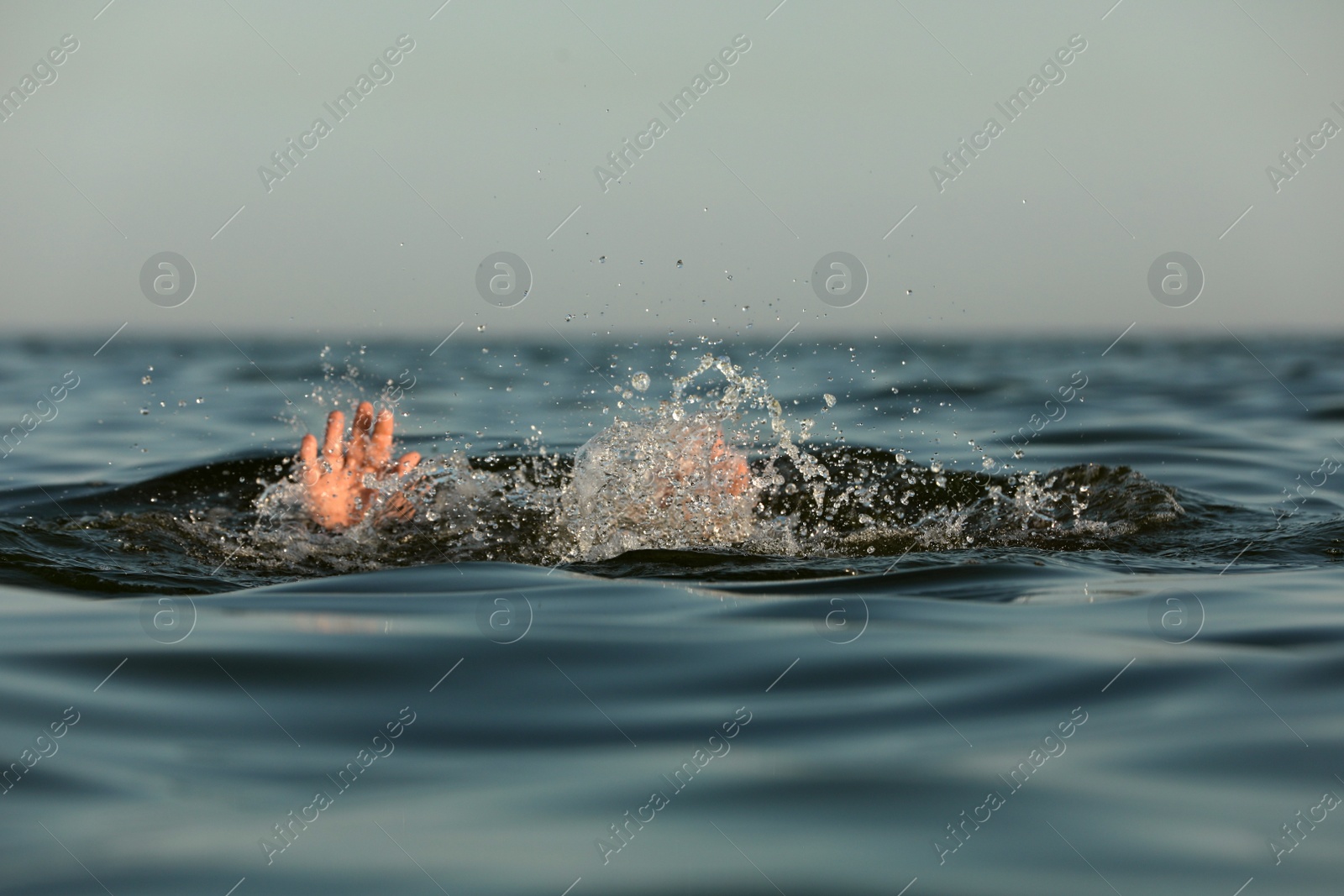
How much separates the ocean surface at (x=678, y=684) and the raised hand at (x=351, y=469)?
0.25 m

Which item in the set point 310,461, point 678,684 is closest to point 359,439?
point 310,461

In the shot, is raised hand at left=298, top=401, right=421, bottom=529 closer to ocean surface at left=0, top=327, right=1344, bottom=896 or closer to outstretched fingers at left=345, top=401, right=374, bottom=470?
outstretched fingers at left=345, top=401, right=374, bottom=470

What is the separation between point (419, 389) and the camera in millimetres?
19891

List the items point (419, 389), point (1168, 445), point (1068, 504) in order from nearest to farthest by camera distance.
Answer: point (1068, 504)
point (1168, 445)
point (419, 389)

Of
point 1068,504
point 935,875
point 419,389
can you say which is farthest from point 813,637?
point 419,389

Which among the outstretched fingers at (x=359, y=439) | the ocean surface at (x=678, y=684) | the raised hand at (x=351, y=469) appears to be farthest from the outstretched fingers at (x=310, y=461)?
the ocean surface at (x=678, y=684)

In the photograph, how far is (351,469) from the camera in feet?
25.6

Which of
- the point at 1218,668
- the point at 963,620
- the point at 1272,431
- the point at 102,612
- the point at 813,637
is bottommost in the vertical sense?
the point at 1272,431

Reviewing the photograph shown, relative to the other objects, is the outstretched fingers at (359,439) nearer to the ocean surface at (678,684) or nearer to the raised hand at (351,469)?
the raised hand at (351,469)

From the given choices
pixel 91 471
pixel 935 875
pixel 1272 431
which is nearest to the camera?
pixel 935 875

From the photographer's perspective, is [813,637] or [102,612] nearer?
[813,637]

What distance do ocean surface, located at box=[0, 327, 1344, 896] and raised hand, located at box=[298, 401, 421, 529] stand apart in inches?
9.7

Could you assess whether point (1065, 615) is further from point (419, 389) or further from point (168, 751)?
point (419, 389)

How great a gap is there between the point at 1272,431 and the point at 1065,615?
8794mm
